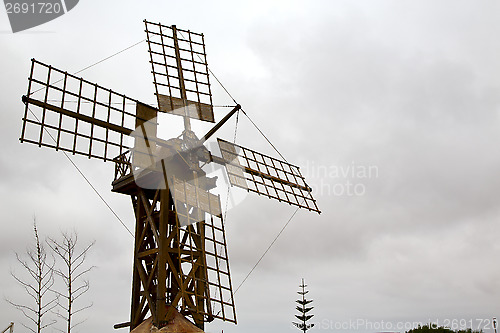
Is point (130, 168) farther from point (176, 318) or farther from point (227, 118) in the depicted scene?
point (176, 318)

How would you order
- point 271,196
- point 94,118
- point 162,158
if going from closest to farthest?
point 94,118, point 162,158, point 271,196

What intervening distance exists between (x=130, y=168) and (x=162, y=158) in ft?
5.35

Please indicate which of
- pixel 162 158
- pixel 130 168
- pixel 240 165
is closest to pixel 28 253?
pixel 130 168

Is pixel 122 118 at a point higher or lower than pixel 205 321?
higher

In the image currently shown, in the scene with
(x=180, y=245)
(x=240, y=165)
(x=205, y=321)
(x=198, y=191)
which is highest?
(x=240, y=165)

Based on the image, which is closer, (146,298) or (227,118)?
(146,298)

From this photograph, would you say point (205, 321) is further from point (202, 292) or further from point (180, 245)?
point (180, 245)

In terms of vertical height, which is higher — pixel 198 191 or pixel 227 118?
pixel 227 118

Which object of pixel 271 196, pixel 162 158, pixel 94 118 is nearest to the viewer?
pixel 94 118

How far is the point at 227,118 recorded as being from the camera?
17.3 metres

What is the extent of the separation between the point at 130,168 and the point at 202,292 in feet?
16.1

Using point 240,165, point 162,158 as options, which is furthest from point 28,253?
point 240,165

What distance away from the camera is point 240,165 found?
18625mm

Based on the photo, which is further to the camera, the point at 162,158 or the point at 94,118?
the point at 162,158
